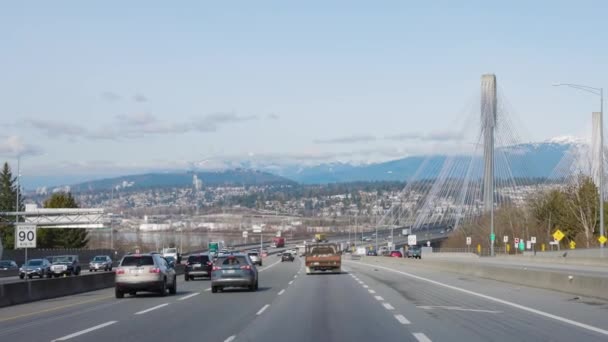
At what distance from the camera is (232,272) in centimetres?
3491

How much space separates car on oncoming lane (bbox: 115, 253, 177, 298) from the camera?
1258 inches

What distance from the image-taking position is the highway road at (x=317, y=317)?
18.1m

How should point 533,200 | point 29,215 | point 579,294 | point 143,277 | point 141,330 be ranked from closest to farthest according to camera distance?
1. point 141,330
2. point 579,294
3. point 143,277
4. point 29,215
5. point 533,200

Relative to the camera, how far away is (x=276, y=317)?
22.5 m

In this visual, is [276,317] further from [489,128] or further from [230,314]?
[489,128]

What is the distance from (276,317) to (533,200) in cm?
10256

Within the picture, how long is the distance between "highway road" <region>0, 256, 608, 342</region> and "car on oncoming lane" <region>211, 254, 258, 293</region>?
0.80m

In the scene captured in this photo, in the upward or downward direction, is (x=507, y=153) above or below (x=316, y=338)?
above

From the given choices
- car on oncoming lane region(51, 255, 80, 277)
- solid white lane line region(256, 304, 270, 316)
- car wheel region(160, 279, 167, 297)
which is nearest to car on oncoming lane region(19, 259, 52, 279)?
car on oncoming lane region(51, 255, 80, 277)

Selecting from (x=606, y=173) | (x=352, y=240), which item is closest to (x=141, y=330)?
(x=606, y=173)

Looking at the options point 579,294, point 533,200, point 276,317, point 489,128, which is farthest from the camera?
point 533,200

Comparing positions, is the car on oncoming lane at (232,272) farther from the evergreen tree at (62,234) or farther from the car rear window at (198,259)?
the evergreen tree at (62,234)

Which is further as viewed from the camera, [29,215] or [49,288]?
[29,215]

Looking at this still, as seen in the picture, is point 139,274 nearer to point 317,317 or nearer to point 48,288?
point 48,288
